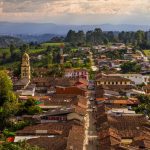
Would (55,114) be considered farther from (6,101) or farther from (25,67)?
(25,67)

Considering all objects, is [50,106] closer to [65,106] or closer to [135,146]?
[65,106]

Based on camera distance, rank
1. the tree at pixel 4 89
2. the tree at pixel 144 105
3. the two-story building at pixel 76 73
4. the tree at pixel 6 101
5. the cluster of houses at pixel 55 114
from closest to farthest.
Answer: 1. the cluster of houses at pixel 55 114
2. the tree at pixel 6 101
3. the tree at pixel 144 105
4. the tree at pixel 4 89
5. the two-story building at pixel 76 73

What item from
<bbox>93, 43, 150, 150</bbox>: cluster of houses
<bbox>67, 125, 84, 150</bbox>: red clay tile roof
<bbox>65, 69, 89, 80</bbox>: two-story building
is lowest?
<bbox>65, 69, 89, 80</bbox>: two-story building

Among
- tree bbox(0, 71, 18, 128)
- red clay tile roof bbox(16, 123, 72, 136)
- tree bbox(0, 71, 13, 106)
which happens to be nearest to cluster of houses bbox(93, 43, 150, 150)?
red clay tile roof bbox(16, 123, 72, 136)

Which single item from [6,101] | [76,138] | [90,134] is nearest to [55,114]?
[90,134]

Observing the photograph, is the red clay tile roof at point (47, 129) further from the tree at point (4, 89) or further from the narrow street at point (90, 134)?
the tree at point (4, 89)

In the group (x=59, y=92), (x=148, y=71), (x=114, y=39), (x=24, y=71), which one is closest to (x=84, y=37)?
(x=114, y=39)

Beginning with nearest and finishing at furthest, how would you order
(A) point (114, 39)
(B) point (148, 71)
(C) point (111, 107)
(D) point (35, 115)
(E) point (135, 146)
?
(E) point (135, 146) → (D) point (35, 115) → (C) point (111, 107) → (B) point (148, 71) → (A) point (114, 39)

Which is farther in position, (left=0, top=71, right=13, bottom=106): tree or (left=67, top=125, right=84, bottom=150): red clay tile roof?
(left=0, top=71, right=13, bottom=106): tree

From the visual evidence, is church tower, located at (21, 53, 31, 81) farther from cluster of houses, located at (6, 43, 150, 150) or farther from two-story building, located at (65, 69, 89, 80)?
two-story building, located at (65, 69, 89, 80)

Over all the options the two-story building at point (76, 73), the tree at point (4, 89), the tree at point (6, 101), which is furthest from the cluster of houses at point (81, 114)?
the two-story building at point (76, 73)

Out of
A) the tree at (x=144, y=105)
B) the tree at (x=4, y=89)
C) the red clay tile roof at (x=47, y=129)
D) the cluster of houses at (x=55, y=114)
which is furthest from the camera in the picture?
the tree at (x=4, y=89)
